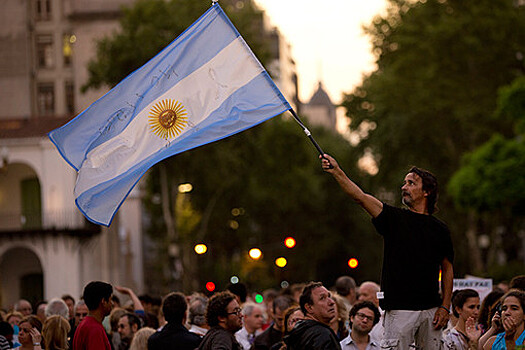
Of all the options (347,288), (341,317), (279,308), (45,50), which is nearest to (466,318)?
(341,317)

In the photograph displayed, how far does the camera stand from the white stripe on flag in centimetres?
1171

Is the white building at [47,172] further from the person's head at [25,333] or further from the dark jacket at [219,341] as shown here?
the dark jacket at [219,341]

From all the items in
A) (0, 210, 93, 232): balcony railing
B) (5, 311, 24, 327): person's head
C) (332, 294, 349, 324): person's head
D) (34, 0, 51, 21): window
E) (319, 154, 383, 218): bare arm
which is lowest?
(332, 294, 349, 324): person's head

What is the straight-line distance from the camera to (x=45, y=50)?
219 ft

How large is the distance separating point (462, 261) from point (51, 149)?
65.4 feet

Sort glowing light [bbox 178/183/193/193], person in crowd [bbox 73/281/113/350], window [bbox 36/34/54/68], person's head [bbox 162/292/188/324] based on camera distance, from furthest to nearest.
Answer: window [bbox 36/34/54/68] → glowing light [bbox 178/183/193/193] → person's head [bbox 162/292/188/324] → person in crowd [bbox 73/281/113/350]

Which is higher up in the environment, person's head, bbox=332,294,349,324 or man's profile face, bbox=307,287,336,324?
person's head, bbox=332,294,349,324

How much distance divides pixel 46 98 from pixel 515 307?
5887cm

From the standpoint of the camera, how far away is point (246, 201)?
A: 59375 millimetres

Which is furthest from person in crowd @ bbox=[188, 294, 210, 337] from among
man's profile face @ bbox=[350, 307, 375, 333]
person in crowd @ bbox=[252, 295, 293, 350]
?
man's profile face @ bbox=[350, 307, 375, 333]

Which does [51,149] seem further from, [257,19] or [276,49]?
[276,49]

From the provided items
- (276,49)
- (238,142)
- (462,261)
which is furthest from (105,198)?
(276,49)

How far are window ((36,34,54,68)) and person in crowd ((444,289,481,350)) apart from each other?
186 feet

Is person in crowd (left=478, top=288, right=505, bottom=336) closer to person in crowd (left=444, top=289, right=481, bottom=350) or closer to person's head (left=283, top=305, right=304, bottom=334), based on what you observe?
person in crowd (left=444, top=289, right=481, bottom=350)
